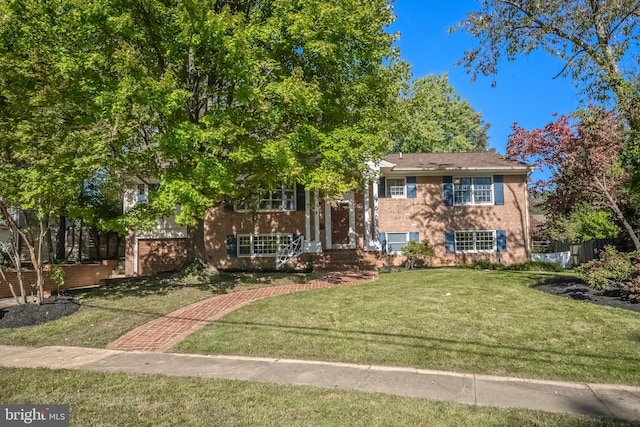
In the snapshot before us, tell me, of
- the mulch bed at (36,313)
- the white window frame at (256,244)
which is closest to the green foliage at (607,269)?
the white window frame at (256,244)

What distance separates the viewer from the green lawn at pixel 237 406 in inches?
165

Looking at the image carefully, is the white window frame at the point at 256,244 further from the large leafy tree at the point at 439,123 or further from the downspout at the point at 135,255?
the large leafy tree at the point at 439,123

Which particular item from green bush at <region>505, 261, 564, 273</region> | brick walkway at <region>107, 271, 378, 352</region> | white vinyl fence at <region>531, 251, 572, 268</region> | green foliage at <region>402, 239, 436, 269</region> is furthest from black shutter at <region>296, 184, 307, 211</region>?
white vinyl fence at <region>531, 251, 572, 268</region>

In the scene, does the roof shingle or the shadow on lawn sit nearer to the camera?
the shadow on lawn

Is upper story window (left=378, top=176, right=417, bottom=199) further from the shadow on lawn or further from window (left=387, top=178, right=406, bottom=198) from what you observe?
the shadow on lawn

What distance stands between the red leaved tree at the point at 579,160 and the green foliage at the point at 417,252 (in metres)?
5.72

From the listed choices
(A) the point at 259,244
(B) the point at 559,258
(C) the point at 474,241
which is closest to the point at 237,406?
(A) the point at 259,244

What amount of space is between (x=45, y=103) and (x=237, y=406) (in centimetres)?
932

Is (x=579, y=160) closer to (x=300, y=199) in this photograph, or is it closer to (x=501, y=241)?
(x=501, y=241)

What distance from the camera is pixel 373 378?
572 cm

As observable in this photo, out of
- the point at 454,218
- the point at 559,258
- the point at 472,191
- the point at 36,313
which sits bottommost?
the point at 559,258

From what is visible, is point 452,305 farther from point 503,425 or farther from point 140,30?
point 140,30

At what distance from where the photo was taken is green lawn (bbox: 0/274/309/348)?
841cm

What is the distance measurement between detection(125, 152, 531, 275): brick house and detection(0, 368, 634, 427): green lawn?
14.5 m
